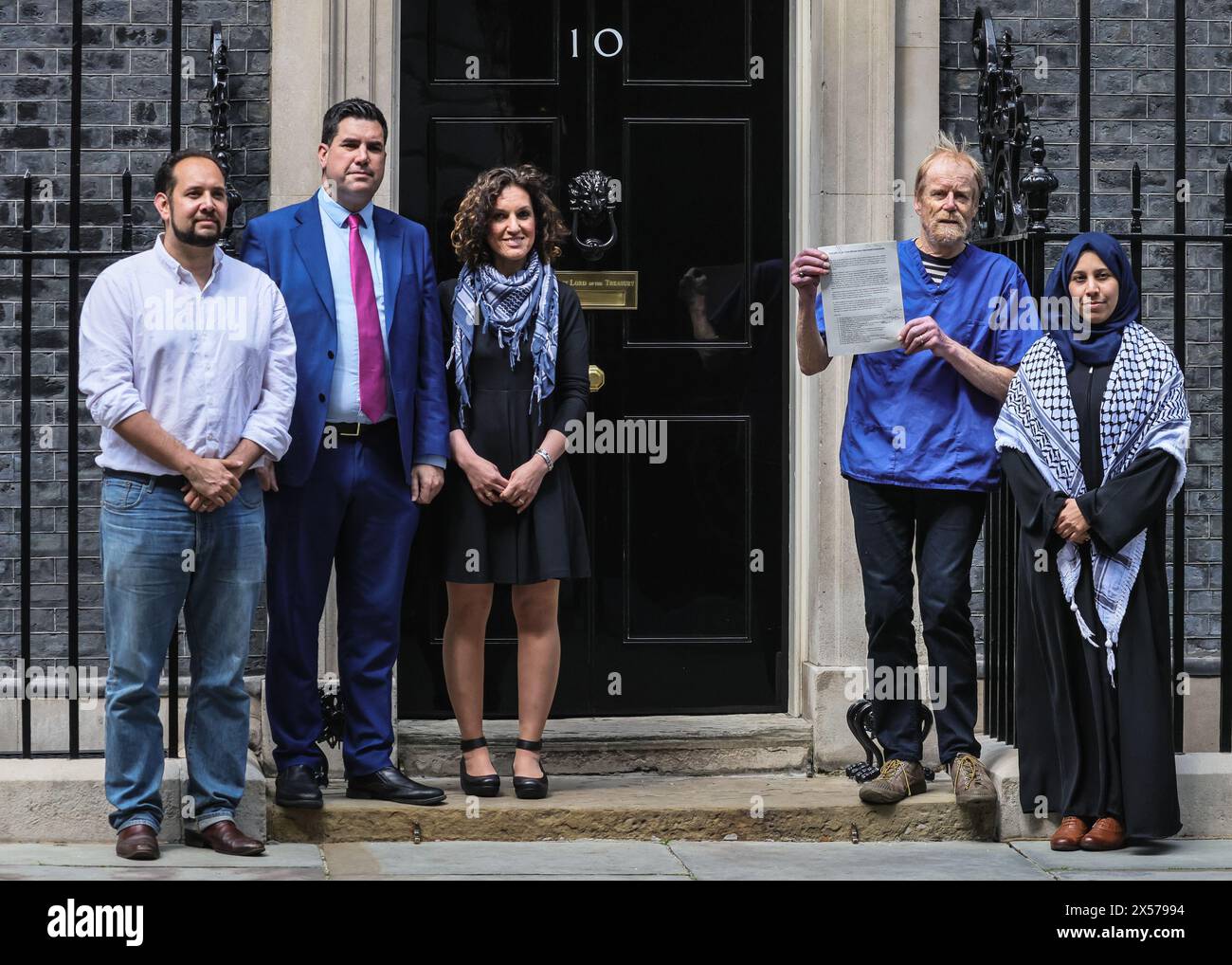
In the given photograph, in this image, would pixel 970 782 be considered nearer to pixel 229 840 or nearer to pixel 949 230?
pixel 949 230

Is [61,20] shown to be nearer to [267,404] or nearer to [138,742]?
[267,404]

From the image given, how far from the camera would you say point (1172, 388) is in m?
5.64

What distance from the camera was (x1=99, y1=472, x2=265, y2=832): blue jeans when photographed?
530cm

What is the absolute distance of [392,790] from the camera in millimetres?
5914

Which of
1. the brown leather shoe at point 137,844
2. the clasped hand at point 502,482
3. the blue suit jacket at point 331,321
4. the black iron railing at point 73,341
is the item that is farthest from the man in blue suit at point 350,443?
the brown leather shoe at point 137,844

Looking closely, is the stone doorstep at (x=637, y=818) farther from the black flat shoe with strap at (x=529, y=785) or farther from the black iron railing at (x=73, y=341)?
the black iron railing at (x=73, y=341)

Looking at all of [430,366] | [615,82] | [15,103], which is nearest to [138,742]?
[430,366]

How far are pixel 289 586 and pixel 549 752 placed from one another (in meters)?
1.38

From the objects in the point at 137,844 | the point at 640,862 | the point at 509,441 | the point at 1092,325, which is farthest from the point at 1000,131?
the point at 137,844

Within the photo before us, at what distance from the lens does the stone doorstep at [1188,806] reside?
594 centimetres

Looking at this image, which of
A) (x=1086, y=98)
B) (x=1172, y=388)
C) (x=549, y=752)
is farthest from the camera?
(x=549, y=752)

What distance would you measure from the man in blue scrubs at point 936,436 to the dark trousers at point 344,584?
142 cm

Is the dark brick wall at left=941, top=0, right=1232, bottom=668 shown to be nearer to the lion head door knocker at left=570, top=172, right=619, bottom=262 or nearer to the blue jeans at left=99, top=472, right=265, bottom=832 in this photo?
the lion head door knocker at left=570, top=172, right=619, bottom=262

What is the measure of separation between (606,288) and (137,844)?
272cm
